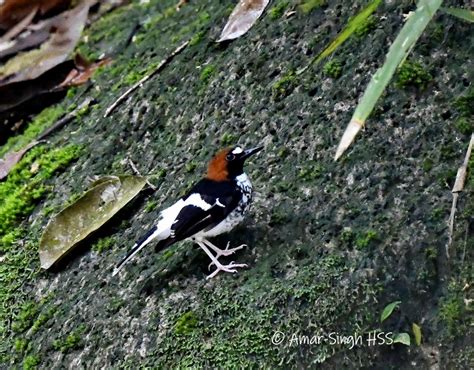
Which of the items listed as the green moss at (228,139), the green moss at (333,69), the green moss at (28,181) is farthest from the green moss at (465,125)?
the green moss at (28,181)

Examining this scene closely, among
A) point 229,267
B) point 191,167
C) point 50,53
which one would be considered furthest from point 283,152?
point 50,53

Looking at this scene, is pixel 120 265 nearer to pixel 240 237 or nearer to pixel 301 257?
pixel 240 237

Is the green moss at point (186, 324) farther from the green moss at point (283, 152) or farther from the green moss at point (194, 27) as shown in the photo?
the green moss at point (194, 27)

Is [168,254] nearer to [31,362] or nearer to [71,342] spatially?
[71,342]

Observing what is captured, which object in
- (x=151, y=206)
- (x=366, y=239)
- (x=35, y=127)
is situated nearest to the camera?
(x=366, y=239)

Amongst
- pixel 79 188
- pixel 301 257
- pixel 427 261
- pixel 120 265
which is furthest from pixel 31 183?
pixel 427 261

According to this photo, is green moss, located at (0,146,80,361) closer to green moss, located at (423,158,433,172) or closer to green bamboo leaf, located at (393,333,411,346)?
green bamboo leaf, located at (393,333,411,346)

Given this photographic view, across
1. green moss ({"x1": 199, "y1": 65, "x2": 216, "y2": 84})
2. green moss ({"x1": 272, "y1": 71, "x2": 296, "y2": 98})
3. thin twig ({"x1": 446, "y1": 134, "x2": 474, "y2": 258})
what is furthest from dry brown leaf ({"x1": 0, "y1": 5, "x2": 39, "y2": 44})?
thin twig ({"x1": 446, "y1": 134, "x2": 474, "y2": 258})
